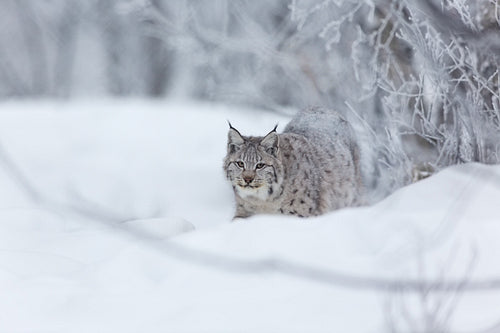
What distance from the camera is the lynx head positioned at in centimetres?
506

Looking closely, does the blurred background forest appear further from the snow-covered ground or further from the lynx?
the snow-covered ground

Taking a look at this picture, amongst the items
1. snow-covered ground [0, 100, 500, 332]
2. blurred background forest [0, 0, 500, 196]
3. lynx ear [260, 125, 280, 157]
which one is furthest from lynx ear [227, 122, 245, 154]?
blurred background forest [0, 0, 500, 196]

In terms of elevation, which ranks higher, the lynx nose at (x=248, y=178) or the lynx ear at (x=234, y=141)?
the lynx ear at (x=234, y=141)

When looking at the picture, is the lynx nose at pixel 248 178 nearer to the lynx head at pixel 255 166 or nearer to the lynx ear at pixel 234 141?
the lynx head at pixel 255 166

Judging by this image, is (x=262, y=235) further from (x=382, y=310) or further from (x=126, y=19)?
(x=126, y=19)

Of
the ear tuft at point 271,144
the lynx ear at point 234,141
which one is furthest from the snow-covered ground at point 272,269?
the ear tuft at point 271,144

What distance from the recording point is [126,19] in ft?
42.9

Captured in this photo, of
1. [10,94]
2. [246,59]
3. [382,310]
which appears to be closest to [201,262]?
[382,310]

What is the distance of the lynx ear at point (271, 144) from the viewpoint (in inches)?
201

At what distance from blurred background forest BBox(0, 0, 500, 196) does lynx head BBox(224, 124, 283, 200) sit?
2.53 ft

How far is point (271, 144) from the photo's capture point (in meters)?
5.12

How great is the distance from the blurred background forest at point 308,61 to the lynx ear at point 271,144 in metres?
0.72

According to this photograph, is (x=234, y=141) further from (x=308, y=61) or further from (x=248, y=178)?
(x=308, y=61)

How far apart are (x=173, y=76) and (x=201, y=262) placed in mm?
9464
